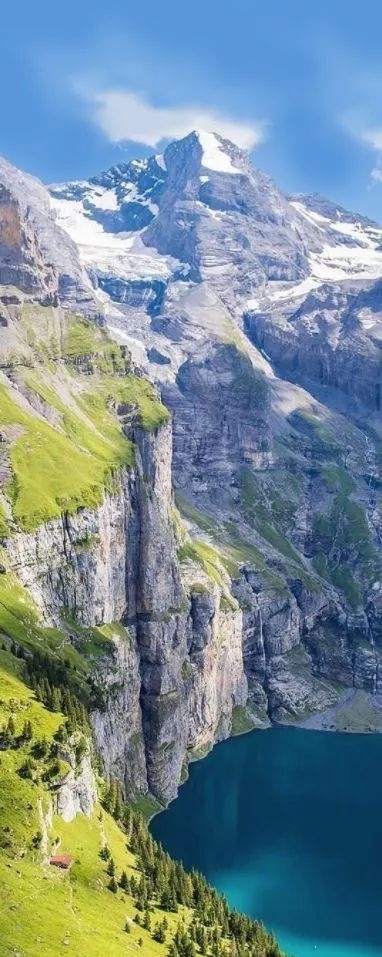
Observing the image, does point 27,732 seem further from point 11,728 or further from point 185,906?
point 185,906

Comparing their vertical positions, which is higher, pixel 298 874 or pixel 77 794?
pixel 77 794

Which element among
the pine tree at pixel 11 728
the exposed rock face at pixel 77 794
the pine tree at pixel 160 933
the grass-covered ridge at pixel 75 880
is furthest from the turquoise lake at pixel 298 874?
the pine tree at pixel 11 728

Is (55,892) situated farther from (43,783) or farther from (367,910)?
(367,910)

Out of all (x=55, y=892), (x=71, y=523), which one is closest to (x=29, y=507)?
(x=71, y=523)

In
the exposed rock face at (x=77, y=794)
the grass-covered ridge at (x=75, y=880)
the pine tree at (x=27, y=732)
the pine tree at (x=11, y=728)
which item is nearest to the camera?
the grass-covered ridge at (x=75, y=880)

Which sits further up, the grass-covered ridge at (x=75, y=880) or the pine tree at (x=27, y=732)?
the pine tree at (x=27, y=732)

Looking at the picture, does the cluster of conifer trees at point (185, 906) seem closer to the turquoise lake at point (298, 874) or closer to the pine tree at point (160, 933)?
the pine tree at point (160, 933)

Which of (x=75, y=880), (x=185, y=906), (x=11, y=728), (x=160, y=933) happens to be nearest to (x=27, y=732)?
(x=11, y=728)

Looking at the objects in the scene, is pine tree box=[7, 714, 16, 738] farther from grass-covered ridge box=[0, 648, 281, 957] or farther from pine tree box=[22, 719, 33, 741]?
pine tree box=[22, 719, 33, 741]

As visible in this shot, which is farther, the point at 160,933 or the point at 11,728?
the point at 11,728

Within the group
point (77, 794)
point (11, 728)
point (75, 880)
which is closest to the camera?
point (75, 880)

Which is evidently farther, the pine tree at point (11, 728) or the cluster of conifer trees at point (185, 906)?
the pine tree at point (11, 728)
